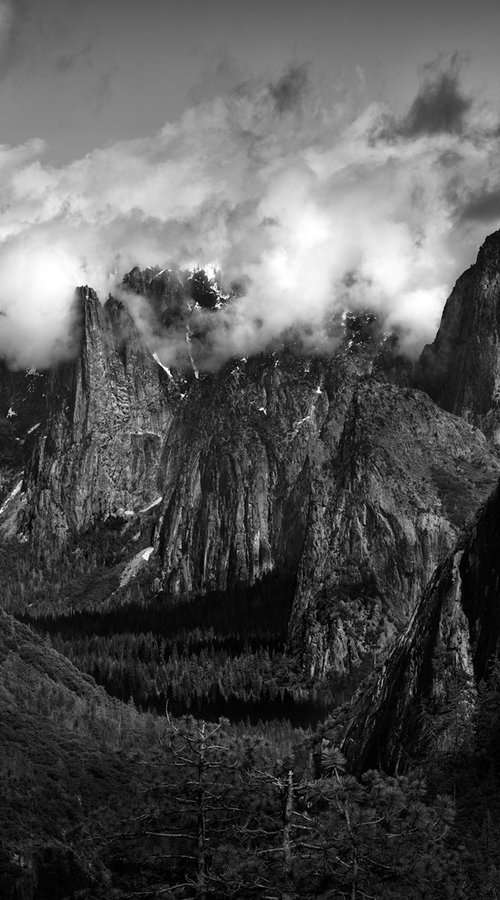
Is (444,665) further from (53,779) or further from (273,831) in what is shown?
(273,831)

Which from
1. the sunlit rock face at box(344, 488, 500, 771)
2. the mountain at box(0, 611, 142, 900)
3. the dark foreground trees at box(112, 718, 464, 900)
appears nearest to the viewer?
the dark foreground trees at box(112, 718, 464, 900)

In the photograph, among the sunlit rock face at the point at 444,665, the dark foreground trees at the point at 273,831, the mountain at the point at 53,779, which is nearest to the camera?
the dark foreground trees at the point at 273,831

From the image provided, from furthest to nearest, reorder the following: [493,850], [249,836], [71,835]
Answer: [71,835] → [493,850] → [249,836]

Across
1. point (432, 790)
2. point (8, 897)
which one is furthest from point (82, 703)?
point (432, 790)

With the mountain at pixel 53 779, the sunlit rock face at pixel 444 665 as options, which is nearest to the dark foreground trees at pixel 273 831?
the mountain at pixel 53 779

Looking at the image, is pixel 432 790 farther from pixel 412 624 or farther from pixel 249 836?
pixel 412 624

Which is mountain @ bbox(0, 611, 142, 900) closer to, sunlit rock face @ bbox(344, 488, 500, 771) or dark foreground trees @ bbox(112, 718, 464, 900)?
dark foreground trees @ bbox(112, 718, 464, 900)

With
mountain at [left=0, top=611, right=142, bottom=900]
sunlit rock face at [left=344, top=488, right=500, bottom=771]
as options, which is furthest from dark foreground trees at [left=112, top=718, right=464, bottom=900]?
sunlit rock face at [left=344, top=488, right=500, bottom=771]

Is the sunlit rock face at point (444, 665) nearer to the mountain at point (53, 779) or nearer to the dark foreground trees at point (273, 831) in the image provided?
the mountain at point (53, 779)
